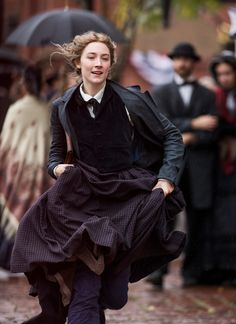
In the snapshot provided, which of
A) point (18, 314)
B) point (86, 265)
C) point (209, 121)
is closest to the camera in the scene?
point (86, 265)

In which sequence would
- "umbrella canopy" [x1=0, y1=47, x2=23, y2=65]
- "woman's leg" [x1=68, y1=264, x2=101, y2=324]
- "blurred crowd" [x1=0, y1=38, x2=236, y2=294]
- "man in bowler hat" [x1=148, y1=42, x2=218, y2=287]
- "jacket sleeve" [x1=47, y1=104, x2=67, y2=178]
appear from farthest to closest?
"umbrella canopy" [x1=0, y1=47, x2=23, y2=65] → "blurred crowd" [x1=0, y1=38, x2=236, y2=294] → "man in bowler hat" [x1=148, y1=42, x2=218, y2=287] → "jacket sleeve" [x1=47, y1=104, x2=67, y2=178] → "woman's leg" [x1=68, y1=264, x2=101, y2=324]

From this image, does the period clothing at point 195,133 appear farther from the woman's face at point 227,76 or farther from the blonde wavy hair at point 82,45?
the blonde wavy hair at point 82,45

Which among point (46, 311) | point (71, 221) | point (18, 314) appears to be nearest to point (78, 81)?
point (71, 221)

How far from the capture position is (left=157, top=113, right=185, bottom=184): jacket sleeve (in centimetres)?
693

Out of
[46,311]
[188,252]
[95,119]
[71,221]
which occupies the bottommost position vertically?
[188,252]

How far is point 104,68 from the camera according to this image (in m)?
6.85

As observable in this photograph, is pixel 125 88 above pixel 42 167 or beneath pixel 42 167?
above

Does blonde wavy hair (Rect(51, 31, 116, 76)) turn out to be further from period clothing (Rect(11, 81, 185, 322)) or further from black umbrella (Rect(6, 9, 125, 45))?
black umbrella (Rect(6, 9, 125, 45))

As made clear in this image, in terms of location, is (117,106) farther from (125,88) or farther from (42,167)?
(42,167)

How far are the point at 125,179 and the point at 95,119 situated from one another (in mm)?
369

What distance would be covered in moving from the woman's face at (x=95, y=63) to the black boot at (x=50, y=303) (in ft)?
3.70

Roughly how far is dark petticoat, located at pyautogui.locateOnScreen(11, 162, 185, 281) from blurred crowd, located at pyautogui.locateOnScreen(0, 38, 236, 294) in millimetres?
4056

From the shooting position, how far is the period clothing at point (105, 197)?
6668mm

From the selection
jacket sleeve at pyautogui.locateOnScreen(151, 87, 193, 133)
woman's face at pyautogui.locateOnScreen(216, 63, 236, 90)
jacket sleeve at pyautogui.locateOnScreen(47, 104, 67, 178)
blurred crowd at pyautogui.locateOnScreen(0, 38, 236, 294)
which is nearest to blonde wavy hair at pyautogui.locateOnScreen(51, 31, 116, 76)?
jacket sleeve at pyautogui.locateOnScreen(47, 104, 67, 178)
